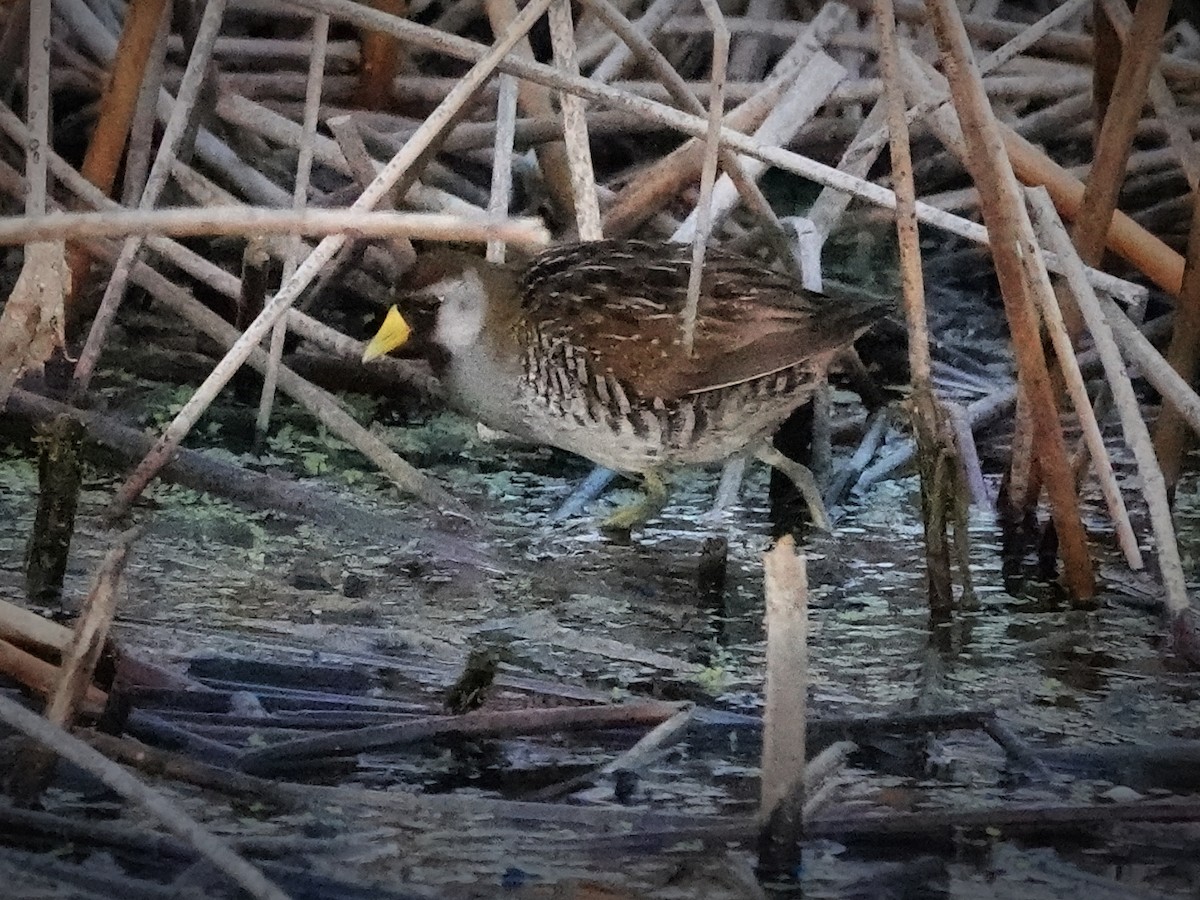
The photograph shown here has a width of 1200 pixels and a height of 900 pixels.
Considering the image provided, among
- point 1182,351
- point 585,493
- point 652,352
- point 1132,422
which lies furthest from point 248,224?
point 1182,351

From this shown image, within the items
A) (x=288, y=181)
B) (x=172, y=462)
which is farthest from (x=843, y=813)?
(x=288, y=181)

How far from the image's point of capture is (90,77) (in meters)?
4.50

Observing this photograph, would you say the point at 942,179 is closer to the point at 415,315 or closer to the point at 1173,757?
the point at 415,315

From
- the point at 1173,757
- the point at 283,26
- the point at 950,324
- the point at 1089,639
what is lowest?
the point at 1173,757

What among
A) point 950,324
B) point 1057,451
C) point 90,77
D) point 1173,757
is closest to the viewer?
point 1173,757

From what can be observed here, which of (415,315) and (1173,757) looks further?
(415,315)

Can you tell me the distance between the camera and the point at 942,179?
5.05m

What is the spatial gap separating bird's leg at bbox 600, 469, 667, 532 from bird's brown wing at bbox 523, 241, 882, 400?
34 centimetres

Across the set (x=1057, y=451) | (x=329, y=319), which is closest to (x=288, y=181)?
(x=329, y=319)

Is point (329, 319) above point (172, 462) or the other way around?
above

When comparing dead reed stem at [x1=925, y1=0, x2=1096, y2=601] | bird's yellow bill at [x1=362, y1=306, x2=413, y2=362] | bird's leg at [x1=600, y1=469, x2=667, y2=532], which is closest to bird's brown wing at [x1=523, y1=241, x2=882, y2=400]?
bird's leg at [x1=600, y1=469, x2=667, y2=532]

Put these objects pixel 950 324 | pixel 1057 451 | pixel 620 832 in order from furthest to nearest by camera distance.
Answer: pixel 950 324
pixel 1057 451
pixel 620 832

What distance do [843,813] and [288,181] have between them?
9.84 feet

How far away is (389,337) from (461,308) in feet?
0.63
